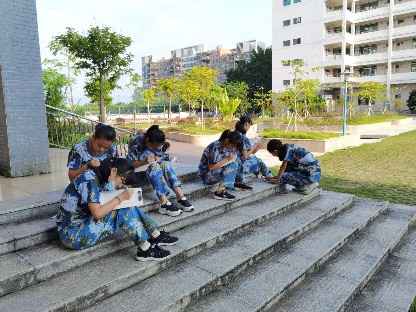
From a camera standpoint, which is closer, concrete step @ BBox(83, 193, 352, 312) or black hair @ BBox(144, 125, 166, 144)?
concrete step @ BBox(83, 193, 352, 312)

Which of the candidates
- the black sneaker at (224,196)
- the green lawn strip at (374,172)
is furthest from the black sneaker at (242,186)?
the green lawn strip at (374,172)

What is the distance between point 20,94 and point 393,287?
5.50 meters

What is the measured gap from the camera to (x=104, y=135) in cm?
305

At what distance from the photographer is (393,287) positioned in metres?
3.52

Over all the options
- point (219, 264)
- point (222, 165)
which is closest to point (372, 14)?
point (222, 165)

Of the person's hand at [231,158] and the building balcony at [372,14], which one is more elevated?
the building balcony at [372,14]

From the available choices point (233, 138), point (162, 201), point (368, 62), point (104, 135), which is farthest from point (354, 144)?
point (368, 62)

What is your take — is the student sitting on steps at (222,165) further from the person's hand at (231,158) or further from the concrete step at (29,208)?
the concrete step at (29,208)

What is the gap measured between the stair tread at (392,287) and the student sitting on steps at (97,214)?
189cm

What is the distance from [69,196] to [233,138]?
2.39 m

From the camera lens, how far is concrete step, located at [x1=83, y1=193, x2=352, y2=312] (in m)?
2.68

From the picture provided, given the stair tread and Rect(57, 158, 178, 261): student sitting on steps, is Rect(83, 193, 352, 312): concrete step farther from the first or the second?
the stair tread

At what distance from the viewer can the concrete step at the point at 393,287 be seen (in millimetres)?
3186

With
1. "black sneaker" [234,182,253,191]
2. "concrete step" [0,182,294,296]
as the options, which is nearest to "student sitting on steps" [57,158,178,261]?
"concrete step" [0,182,294,296]
